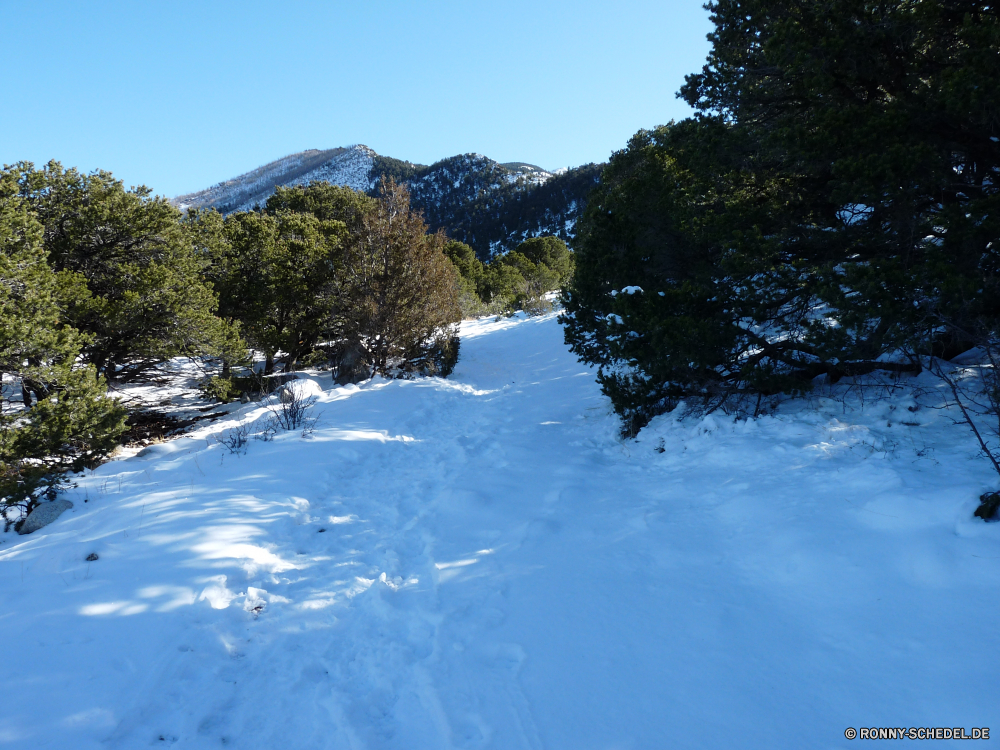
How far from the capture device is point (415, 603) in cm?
338

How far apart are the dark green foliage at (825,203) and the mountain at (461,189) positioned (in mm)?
49663

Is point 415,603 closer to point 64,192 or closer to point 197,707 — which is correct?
point 197,707

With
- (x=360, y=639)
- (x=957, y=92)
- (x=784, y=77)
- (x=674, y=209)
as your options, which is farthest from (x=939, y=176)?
(x=360, y=639)

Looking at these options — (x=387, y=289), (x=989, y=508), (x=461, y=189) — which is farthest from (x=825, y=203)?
(x=461, y=189)

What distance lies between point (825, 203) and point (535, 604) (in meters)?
5.53

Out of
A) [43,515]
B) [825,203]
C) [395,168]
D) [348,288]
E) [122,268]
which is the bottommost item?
[43,515]

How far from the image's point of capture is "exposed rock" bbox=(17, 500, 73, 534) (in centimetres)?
494

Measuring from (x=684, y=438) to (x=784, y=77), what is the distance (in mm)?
4425

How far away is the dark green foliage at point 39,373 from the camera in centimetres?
752

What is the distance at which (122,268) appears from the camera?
1096cm

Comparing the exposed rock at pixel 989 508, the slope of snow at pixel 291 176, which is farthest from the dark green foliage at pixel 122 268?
the slope of snow at pixel 291 176

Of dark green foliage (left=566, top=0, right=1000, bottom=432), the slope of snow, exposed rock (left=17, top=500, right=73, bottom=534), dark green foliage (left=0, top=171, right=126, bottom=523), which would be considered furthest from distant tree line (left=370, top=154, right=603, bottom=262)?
exposed rock (left=17, top=500, right=73, bottom=534)

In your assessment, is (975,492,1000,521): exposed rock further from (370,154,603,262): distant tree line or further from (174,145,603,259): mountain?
(370,154,603,262): distant tree line

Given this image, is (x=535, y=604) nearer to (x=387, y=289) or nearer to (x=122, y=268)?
(x=387, y=289)
